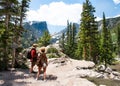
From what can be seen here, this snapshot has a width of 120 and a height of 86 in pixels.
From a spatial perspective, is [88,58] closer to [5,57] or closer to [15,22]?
[15,22]

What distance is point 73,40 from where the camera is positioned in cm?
10094

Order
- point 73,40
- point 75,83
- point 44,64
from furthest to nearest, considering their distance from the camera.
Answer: point 73,40 < point 44,64 < point 75,83

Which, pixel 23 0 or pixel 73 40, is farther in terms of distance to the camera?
pixel 73 40

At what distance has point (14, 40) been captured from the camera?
39.0m

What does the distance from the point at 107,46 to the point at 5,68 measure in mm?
46686

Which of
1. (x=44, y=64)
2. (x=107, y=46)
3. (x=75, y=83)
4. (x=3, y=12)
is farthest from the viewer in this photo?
(x=107, y=46)

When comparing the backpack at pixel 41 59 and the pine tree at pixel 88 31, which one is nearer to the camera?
the backpack at pixel 41 59

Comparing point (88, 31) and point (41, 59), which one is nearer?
point (41, 59)

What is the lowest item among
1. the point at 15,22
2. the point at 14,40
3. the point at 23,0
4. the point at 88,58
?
the point at 88,58

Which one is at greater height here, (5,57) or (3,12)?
(3,12)

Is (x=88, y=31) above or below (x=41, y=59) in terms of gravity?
above

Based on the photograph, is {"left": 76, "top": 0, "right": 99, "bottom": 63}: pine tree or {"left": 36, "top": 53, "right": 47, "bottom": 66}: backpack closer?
{"left": 36, "top": 53, "right": 47, "bottom": 66}: backpack

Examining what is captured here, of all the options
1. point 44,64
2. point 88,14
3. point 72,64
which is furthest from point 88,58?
point 44,64

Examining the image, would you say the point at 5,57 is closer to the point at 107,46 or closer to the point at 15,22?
the point at 15,22
